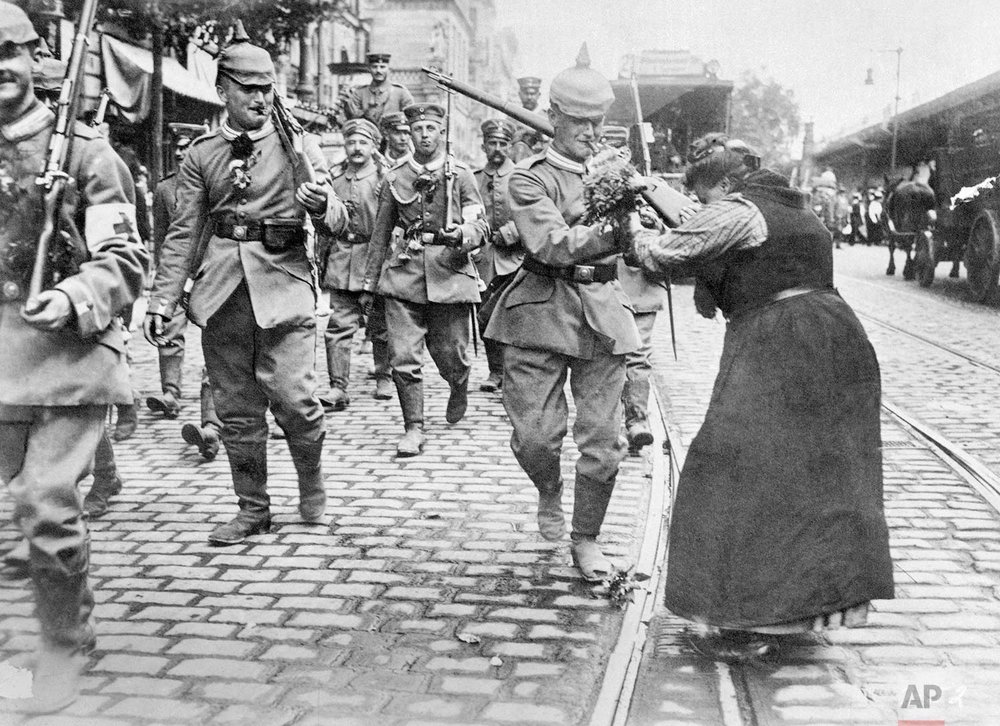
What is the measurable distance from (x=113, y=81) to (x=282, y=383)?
5495 millimetres

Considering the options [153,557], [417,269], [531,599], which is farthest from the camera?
[417,269]

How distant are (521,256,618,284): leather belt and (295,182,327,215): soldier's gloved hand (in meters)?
0.96

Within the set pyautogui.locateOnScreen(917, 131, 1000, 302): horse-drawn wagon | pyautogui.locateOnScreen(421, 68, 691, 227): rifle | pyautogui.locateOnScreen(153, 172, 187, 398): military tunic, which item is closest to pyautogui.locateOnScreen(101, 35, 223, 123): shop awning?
pyautogui.locateOnScreen(153, 172, 187, 398): military tunic

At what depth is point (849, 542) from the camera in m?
3.60

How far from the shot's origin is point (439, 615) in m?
4.12

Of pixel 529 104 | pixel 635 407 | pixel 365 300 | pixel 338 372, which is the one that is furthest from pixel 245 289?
pixel 529 104

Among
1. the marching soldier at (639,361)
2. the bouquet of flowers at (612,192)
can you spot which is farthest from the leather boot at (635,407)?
the bouquet of flowers at (612,192)

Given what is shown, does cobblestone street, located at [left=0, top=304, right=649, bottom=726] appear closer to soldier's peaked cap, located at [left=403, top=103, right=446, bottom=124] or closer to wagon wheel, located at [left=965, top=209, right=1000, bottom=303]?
soldier's peaked cap, located at [left=403, top=103, right=446, bottom=124]

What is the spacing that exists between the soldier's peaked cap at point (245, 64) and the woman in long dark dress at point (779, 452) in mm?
2159

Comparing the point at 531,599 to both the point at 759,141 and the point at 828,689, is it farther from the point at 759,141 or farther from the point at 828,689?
the point at 759,141

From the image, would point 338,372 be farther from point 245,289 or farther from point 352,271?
point 245,289

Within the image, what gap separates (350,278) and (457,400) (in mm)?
1705

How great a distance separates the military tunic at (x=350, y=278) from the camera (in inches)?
341

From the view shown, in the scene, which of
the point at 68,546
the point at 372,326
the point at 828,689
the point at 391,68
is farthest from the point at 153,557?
the point at 391,68
